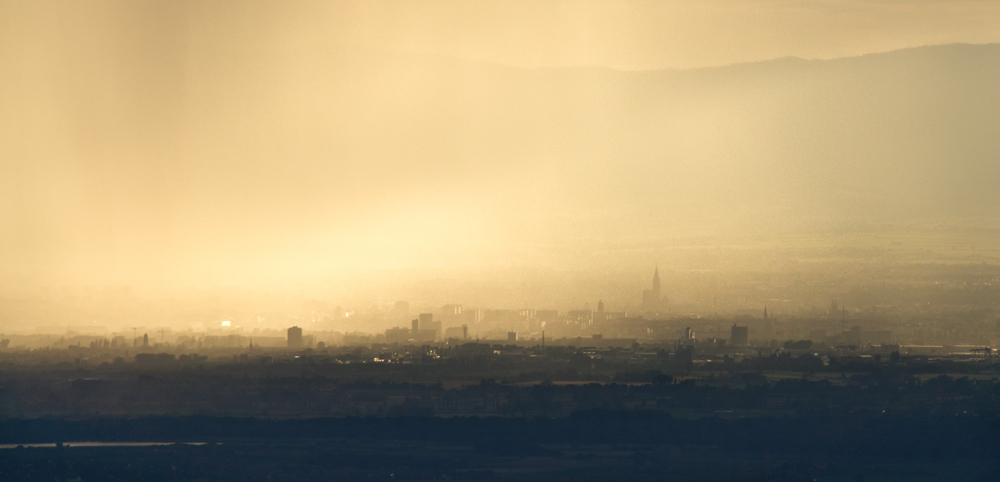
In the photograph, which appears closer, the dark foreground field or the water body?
the dark foreground field

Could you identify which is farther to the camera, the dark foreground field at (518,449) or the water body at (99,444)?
the water body at (99,444)

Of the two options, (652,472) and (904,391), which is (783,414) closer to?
(904,391)

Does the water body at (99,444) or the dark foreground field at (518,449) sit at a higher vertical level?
the water body at (99,444)

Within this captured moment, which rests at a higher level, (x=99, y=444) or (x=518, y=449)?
(x=99, y=444)

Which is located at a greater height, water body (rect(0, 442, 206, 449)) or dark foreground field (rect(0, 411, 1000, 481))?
water body (rect(0, 442, 206, 449))

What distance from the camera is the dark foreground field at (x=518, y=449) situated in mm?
47688

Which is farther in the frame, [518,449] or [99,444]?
[99,444]

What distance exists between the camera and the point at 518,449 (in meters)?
54.2

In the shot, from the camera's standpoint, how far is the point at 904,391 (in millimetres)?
57938

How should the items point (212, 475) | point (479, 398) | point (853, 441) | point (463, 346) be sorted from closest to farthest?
point (212, 475), point (853, 441), point (479, 398), point (463, 346)

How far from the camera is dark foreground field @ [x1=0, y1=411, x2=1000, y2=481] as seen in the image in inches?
1877

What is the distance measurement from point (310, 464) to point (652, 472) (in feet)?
58.4

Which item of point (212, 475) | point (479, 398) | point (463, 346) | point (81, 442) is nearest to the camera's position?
point (212, 475)

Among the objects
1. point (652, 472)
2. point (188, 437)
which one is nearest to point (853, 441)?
point (652, 472)
